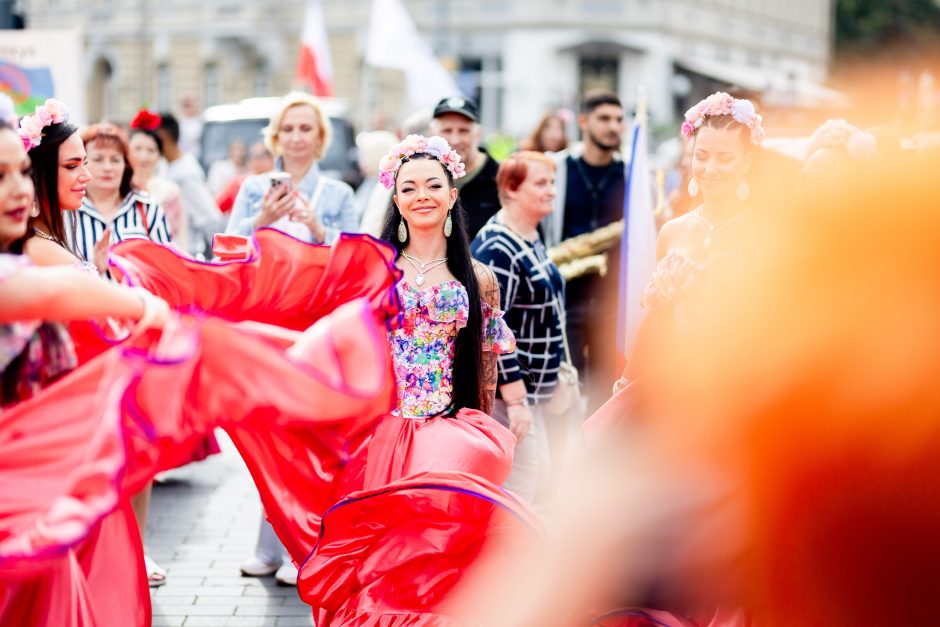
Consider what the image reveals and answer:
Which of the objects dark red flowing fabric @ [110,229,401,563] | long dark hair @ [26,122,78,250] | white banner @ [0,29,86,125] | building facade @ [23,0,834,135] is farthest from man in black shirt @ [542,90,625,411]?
building facade @ [23,0,834,135]

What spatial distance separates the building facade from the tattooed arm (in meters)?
27.4

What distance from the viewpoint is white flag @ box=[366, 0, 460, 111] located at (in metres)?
13.9

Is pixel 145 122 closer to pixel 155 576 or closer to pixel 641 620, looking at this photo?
pixel 155 576

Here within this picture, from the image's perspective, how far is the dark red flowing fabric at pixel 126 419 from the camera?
9.87 ft

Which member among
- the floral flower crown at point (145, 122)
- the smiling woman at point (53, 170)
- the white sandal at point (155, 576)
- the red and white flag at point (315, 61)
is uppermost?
the red and white flag at point (315, 61)

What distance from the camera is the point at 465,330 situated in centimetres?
489

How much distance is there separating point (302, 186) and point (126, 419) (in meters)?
4.03

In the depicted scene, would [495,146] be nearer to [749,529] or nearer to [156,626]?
[156,626]

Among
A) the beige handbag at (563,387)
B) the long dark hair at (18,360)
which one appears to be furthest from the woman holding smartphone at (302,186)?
the long dark hair at (18,360)

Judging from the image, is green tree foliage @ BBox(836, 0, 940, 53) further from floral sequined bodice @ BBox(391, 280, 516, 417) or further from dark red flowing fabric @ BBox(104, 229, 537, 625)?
dark red flowing fabric @ BBox(104, 229, 537, 625)

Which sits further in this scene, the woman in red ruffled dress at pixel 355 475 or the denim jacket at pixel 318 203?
the denim jacket at pixel 318 203

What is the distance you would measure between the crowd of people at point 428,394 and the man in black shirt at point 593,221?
1.60m

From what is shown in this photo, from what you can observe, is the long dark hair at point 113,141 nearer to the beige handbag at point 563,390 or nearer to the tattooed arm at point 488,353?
the tattooed arm at point 488,353

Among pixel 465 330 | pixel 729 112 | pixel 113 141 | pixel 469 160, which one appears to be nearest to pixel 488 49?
pixel 469 160
